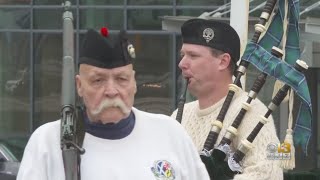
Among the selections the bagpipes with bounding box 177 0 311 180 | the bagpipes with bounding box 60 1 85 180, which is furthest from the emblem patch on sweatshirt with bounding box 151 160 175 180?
the bagpipes with bounding box 177 0 311 180

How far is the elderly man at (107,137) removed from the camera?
2564mm

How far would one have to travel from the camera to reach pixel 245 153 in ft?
11.4

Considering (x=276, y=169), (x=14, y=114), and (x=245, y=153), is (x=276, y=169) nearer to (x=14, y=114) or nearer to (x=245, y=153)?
(x=245, y=153)

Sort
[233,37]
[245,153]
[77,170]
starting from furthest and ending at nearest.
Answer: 1. [233,37]
2. [245,153]
3. [77,170]

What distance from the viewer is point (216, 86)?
368 cm

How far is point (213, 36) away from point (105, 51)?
115 centimetres

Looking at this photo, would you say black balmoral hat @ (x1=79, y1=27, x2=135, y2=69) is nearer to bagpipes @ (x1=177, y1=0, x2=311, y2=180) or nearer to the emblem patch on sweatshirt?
the emblem patch on sweatshirt

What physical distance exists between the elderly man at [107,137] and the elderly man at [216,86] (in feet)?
2.76

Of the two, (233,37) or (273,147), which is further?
(233,37)

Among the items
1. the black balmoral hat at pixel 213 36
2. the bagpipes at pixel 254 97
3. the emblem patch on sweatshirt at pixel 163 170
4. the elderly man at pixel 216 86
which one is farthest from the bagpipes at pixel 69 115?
the black balmoral hat at pixel 213 36

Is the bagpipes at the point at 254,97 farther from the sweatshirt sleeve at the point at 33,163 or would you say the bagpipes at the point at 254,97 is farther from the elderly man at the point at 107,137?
the sweatshirt sleeve at the point at 33,163

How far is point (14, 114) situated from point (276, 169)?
38.3 ft

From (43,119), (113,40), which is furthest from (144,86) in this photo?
(113,40)

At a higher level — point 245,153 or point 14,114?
point 245,153
